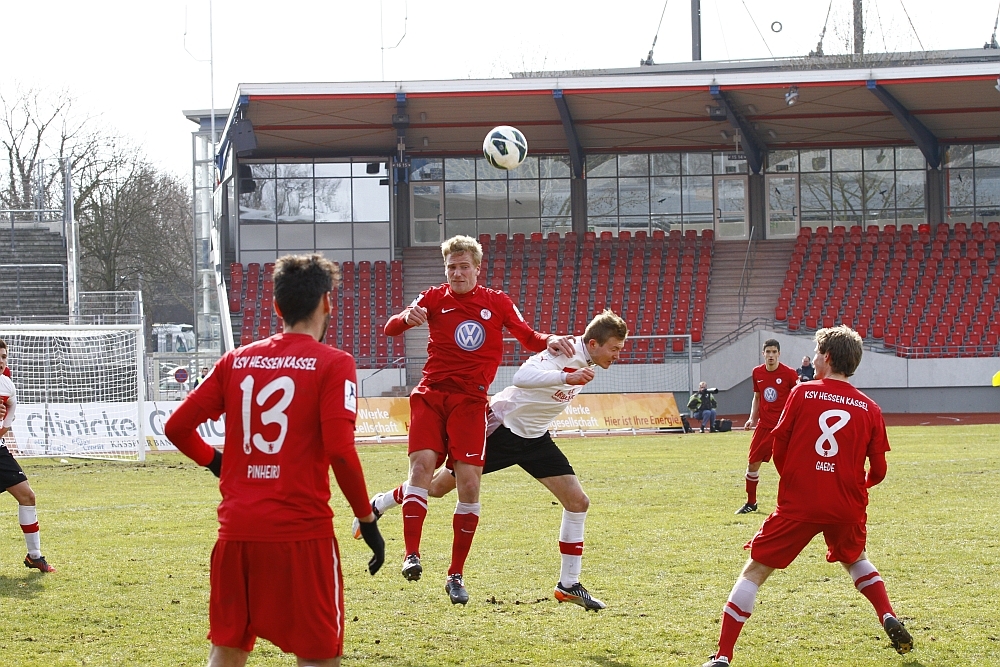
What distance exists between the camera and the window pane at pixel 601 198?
38.4 metres

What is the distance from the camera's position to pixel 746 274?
118 feet

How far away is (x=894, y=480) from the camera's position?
1492cm

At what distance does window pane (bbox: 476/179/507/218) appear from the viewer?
1518 inches

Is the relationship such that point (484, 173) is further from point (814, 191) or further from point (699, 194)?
point (814, 191)

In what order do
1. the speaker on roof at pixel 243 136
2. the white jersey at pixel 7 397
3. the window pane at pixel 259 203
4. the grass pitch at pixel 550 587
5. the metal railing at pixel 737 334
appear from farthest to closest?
1. the window pane at pixel 259 203
2. the metal railing at pixel 737 334
3. the speaker on roof at pixel 243 136
4. the white jersey at pixel 7 397
5. the grass pitch at pixel 550 587

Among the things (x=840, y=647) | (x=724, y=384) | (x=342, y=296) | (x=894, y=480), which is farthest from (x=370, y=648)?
(x=342, y=296)

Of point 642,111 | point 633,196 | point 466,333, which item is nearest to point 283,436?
point 466,333

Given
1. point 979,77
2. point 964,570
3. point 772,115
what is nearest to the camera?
point 964,570

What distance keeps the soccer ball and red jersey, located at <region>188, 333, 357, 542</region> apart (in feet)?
50.8

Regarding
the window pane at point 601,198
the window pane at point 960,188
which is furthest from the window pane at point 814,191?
the window pane at point 601,198

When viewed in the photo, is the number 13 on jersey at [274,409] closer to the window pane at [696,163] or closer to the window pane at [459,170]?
the window pane at [459,170]

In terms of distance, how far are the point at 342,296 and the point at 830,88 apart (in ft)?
Answer: 51.7

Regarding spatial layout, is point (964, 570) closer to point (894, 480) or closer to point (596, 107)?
point (894, 480)

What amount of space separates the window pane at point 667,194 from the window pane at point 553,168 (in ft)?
9.68
